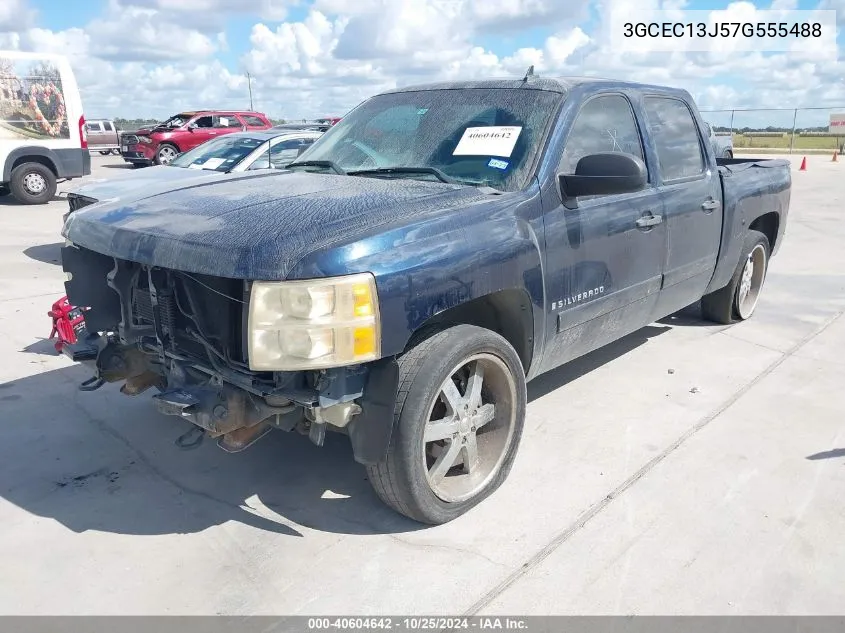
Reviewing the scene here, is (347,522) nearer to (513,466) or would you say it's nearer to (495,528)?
(495,528)

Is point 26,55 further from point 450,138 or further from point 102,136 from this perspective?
point 102,136

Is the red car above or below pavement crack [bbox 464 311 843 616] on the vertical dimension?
above

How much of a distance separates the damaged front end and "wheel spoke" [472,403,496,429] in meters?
Answer: 0.62

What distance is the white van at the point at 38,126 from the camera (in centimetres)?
1257

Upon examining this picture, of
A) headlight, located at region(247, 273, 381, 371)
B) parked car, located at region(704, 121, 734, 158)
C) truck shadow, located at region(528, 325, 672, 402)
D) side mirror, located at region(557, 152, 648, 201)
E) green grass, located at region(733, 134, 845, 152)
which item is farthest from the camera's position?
green grass, located at region(733, 134, 845, 152)

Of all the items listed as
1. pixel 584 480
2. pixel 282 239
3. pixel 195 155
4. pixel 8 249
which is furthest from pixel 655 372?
pixel 8 249

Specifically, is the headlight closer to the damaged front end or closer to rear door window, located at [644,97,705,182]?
the damaged front end

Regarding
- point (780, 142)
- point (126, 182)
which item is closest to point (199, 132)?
point (126, 182)

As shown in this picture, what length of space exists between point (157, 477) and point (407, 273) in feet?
5.94

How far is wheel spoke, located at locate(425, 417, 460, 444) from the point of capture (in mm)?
3033

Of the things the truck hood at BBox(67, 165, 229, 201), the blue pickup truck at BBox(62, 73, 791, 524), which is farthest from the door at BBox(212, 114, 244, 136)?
the blue pickup truck at BBox(62, 73, 791, 524)

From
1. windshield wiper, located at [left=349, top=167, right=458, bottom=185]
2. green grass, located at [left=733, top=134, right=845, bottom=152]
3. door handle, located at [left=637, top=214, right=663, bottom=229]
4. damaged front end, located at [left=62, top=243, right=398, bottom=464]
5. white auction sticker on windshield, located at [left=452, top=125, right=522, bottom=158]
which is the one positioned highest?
white auction sticker on windshield, located at [left=452, top=125, right=522, bottom=158]

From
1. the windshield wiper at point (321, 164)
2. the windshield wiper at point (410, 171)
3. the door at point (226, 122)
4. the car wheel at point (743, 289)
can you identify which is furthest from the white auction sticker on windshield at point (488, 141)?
the door at point (226, 122)
